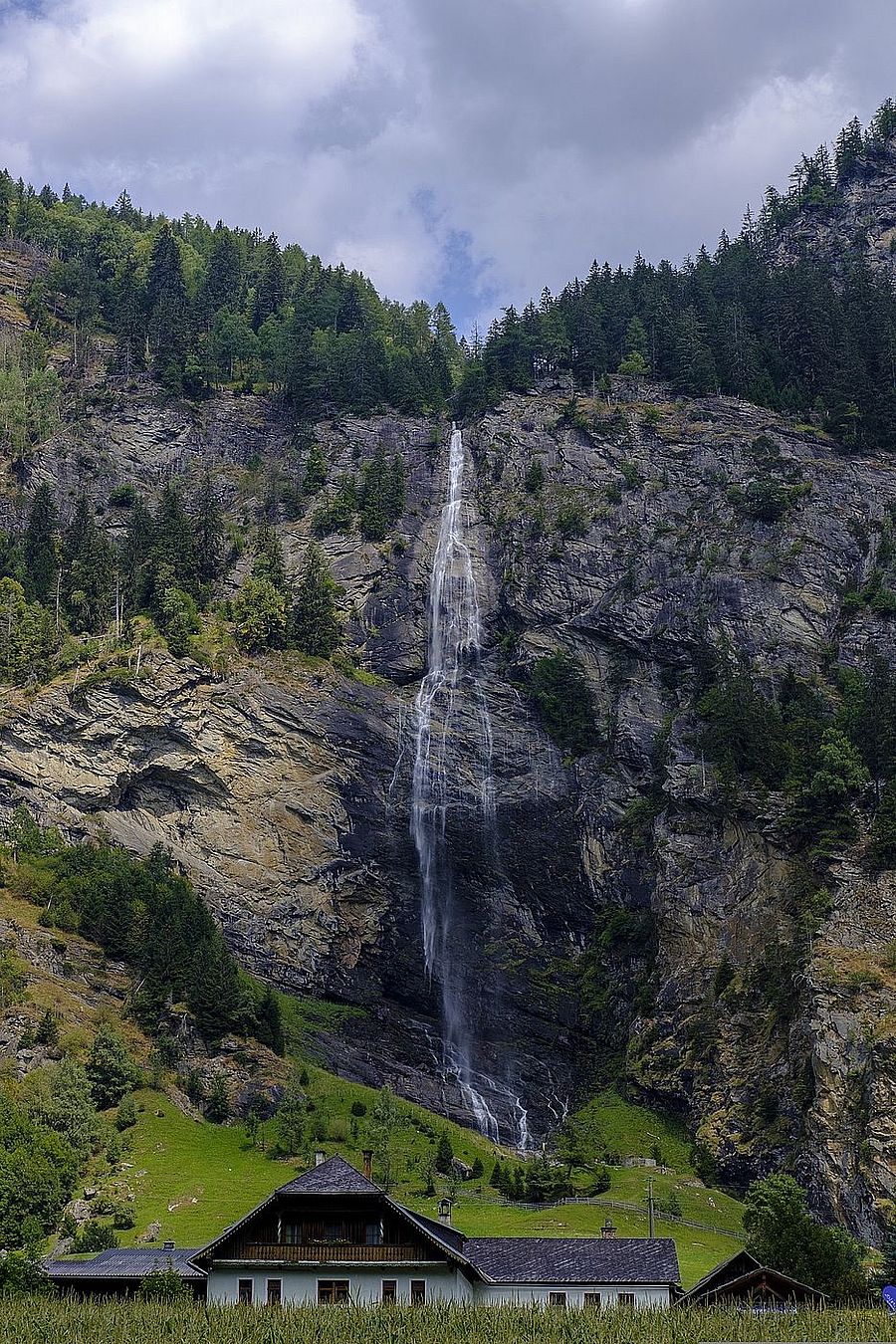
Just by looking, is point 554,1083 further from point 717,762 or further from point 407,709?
point 407,709

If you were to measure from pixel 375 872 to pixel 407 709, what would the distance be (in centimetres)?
1501

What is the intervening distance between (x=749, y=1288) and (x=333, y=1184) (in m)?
14.5

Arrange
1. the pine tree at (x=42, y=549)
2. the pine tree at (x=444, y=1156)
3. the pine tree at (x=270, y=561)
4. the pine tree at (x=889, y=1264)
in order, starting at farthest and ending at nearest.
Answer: the pine tree at (x=270, y=561), the pine tree at (x=42, y=549), the pine tree at (x=444, y=1156), the pine tree at (x=889, y=1264)

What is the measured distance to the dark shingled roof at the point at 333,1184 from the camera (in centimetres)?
4591

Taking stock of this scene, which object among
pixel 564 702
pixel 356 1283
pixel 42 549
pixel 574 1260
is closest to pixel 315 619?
pixel 564 702

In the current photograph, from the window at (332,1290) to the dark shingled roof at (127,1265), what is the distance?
4047mm

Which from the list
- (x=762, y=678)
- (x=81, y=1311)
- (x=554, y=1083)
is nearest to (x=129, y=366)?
(x=762, y=678)

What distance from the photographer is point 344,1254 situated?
1816 inches

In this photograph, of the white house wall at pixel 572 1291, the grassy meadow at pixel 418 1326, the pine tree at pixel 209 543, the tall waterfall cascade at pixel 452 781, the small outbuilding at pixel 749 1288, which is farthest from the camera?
the pine tree at pixel 209 543

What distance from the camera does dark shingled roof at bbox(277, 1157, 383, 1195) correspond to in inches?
1807

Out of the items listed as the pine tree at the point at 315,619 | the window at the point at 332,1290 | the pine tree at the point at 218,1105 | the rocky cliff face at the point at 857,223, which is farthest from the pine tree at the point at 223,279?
the window at the point at 332,1290

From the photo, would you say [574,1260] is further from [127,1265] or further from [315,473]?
[315,473]

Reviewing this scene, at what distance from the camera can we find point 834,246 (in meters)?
171

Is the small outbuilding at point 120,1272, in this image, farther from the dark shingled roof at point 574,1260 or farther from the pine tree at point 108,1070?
the pine tree at point 108,1070
